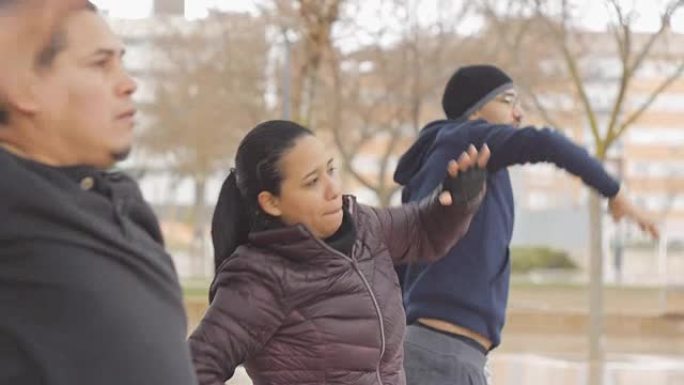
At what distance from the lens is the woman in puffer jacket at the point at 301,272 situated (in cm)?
268

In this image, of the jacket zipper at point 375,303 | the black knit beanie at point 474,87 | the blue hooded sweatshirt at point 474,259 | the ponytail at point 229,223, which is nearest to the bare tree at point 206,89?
the black knit beanie at point 474,87

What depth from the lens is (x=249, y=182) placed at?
112 inches

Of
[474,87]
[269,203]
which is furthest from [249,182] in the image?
[474,87]

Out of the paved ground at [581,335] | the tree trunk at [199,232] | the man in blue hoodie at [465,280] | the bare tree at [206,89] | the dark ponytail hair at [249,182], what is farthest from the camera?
the tree trunk at [199,232]

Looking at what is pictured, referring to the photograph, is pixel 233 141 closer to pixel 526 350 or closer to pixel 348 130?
pixel 348 130

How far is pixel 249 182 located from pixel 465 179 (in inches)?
17.4

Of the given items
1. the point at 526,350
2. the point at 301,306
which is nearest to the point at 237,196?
the point at 301,306

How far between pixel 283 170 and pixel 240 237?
0.18 m

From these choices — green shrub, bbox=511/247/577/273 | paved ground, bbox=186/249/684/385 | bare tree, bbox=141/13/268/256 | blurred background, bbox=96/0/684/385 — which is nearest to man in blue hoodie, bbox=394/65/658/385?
paved ground, bbox=186/249/684/385

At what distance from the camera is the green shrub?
93.0 feet

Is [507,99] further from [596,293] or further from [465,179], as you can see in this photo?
[596,293]

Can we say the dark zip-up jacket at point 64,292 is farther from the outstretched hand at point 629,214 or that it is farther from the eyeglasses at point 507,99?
the eyeglasses at point 507,99

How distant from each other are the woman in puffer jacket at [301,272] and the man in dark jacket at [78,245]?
2.95 feet

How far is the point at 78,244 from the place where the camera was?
1.64m
